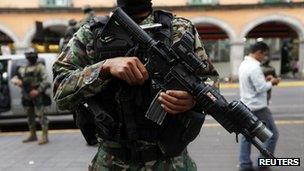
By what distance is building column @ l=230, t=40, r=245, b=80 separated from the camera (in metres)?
26.2

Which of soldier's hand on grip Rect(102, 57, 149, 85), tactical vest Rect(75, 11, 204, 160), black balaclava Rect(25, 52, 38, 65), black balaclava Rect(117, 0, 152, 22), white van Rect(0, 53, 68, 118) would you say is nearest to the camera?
soldier's hand on grip Rect(102, 57, 149, 85)

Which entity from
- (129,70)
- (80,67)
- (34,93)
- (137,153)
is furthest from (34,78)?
(129,70)

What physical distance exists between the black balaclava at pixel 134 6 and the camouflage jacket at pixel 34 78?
20.9 feet

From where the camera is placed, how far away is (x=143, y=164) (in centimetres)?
234

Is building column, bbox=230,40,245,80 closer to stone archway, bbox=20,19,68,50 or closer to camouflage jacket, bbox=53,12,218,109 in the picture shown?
stone archway, bbox=20,19,68,50

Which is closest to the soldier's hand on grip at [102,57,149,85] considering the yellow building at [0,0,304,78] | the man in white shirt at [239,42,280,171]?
the man in white shirt at [239,42,280,171]

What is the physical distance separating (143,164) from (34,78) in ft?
21.7

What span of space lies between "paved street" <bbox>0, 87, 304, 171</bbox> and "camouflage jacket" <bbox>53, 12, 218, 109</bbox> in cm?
400

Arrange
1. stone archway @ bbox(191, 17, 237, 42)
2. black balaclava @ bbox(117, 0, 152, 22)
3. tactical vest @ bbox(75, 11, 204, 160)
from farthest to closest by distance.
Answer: stone archway @ bbox(191, 17, 237, 42) < black balaclava @ bbox(117, 0, 152, 22) < tactical vest @ bbox(75, 11, 204, 160)

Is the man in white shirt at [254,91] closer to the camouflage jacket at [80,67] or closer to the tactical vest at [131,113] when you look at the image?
the camouflage jacket at [80,67]

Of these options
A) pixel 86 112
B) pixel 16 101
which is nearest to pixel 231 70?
pixel 16 101

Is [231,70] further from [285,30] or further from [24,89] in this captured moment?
[24,89]

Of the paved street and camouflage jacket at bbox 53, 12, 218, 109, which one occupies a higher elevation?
camouflage jacket at bbox 53, 12, 218, 109

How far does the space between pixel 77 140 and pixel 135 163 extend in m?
6.30
